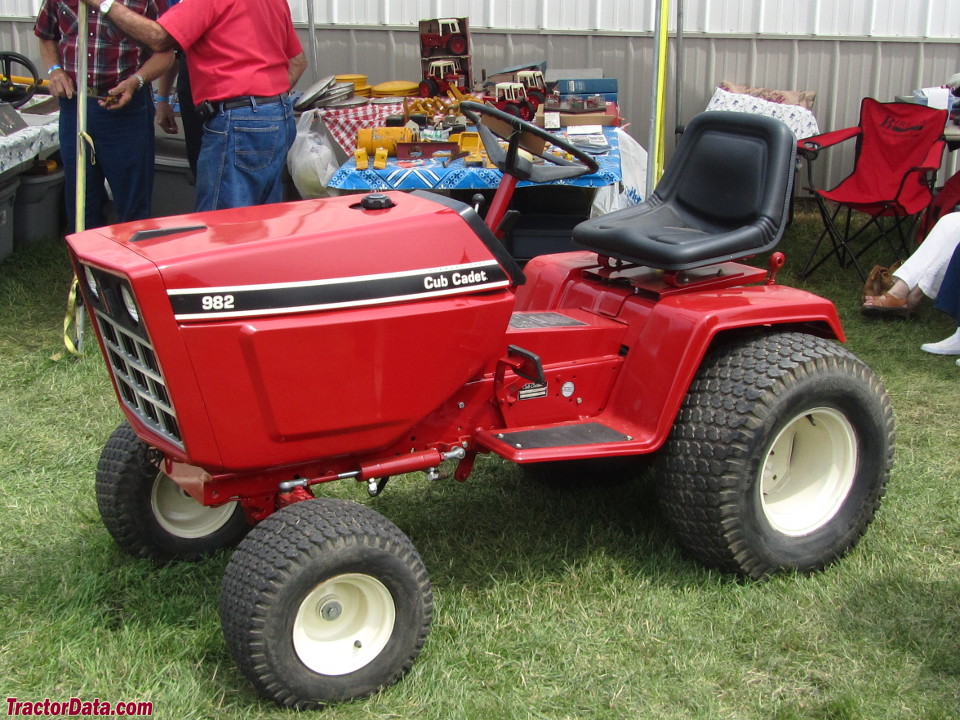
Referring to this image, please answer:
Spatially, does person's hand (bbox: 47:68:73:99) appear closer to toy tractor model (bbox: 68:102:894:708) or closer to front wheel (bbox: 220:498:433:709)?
toy tractor model (bbox: 68:102:894:708)

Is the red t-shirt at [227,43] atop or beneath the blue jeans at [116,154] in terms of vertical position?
atop

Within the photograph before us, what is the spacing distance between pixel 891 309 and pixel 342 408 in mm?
3690

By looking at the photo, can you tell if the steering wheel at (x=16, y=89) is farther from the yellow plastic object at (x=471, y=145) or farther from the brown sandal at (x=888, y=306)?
the brown sandal at (x=888, y=306)

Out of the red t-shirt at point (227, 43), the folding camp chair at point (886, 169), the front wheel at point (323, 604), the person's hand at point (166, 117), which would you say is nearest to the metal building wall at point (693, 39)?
the folding camp chair at point (886, 169)

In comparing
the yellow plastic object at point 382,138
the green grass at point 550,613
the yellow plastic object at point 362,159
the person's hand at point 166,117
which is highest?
the person's hand at point 166,117

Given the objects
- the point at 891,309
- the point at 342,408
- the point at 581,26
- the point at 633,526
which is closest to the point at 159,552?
the point at 342,408

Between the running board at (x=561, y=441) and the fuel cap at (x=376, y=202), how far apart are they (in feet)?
2.07

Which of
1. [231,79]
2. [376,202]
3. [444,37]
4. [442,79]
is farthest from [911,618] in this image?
[444,37]

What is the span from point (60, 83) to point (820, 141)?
440 cm

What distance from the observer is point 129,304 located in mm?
2205

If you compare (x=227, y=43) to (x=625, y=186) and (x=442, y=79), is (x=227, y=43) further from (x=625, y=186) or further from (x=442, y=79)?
(x=625, y=186)

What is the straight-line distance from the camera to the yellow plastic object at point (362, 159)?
4662mm

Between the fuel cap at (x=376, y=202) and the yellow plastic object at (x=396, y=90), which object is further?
the yellow plastic object at (x=396, y=90)

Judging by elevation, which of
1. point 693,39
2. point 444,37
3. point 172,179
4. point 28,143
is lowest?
point 172,179
